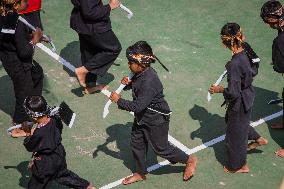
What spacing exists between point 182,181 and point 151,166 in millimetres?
534

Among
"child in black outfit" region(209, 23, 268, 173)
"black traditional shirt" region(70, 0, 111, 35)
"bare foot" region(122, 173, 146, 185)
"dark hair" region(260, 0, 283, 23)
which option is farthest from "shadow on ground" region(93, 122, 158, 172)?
"dark hair" region(260, 0, 283, 23)

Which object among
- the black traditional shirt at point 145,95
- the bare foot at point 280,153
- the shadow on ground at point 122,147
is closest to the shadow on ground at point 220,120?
the bare foot at point 280,153

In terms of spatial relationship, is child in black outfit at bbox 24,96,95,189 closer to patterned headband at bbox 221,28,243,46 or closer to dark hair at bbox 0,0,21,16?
dark hair at bbox 0,0,21,16

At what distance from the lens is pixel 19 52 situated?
6926 mm

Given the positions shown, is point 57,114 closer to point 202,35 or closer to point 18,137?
point 18,137

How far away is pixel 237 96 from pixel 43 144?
2.47 m

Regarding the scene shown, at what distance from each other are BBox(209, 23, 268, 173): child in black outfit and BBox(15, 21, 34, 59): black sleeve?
2558 mm

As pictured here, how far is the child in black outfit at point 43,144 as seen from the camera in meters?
5.74

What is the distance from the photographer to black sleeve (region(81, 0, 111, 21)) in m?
7.79

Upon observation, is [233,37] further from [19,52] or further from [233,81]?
[19,52]

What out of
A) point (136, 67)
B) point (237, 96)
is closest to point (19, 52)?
point (136, 67)

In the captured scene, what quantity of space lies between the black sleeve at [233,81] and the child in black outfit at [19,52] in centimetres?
267

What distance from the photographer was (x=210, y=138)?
7.79 m

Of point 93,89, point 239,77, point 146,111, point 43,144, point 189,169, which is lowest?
point 93,89
